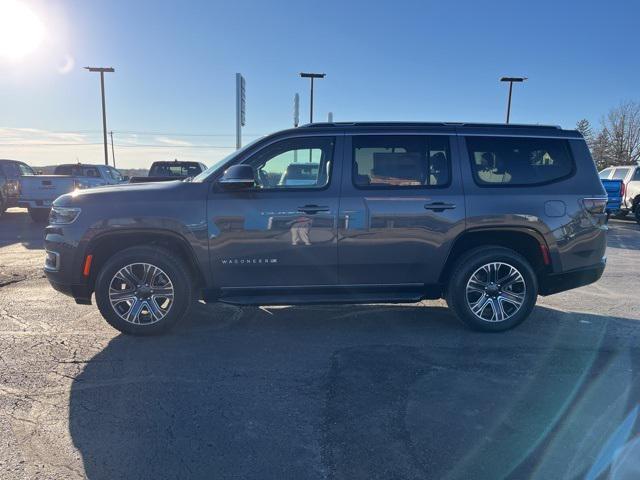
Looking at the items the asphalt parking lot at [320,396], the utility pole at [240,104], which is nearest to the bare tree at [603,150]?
the utility pole at [240,104]

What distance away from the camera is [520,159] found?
480cm

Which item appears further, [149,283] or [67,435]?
[149,283]

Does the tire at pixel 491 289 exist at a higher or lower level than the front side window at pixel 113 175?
lower

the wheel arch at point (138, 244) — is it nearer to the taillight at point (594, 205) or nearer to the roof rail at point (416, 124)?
the roof rail at point (416, 124)

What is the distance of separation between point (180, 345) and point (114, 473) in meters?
1.87

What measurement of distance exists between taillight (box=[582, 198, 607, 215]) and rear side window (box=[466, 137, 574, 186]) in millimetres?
333

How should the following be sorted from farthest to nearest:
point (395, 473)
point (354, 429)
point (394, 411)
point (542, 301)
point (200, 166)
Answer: point (200, 166) < point (542, 301) < point (394, 411) < point (354, 429) < point (395, 473)

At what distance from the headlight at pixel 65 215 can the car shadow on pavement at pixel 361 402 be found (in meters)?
1.22

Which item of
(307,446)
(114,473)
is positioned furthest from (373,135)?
(114,473)

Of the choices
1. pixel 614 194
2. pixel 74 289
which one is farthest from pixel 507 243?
pixel 614 194

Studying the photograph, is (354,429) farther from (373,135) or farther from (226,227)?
(373,135)

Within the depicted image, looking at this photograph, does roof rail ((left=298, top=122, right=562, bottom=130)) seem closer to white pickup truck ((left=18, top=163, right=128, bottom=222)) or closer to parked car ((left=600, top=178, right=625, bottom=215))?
white pickup truck ((left=18, top=163, right=128, bottom=222))

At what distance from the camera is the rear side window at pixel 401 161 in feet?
15.1

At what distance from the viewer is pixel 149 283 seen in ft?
14.8
